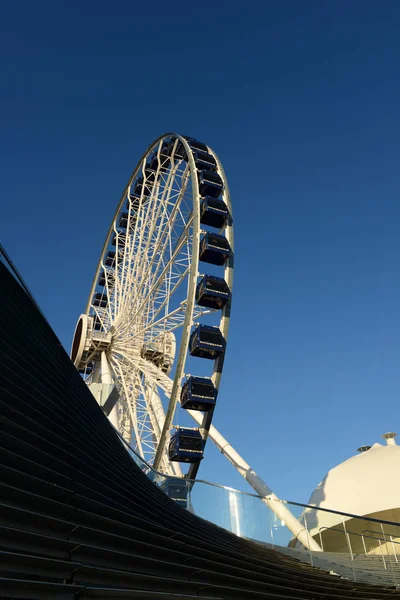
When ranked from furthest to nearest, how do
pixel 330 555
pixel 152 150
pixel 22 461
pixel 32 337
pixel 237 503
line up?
pixel 152 150 → pixel 237 503 → pixel 330 555 → pixel 32 337 → pixel 22 461

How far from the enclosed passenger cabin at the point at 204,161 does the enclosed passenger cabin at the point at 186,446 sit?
34.8 ft

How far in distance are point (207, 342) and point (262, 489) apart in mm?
5074

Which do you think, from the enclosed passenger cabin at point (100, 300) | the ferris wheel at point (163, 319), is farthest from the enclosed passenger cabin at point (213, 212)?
the enclosed passenger cabin at point (100, 300)

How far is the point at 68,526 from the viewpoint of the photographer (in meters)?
4.76

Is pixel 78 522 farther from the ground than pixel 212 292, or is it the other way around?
pixel 212 292

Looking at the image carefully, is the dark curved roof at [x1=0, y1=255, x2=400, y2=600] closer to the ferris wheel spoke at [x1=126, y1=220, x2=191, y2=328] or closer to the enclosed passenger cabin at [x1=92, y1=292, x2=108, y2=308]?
the ferris wheel spoke at [x1=126, y1=220, x2=191, y2=328]

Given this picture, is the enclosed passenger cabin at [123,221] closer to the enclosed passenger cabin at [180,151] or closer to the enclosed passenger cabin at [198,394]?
the enclosed passenger cabin at [180,151]

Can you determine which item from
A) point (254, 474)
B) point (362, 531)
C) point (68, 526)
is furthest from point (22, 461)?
point (254, 474)

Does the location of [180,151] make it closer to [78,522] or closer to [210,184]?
[210,184]

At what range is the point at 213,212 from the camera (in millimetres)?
20938

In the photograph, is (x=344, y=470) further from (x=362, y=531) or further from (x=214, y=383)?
(x=362, y=531)

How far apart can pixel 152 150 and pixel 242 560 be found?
23578 millimetres

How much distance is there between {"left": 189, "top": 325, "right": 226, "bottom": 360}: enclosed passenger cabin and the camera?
18734mm

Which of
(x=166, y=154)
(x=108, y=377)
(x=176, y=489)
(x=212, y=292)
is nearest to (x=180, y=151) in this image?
(x=166, y=154)
